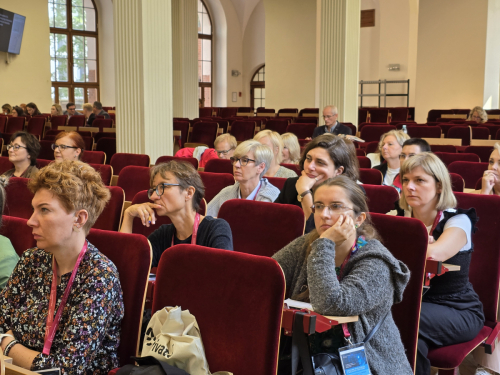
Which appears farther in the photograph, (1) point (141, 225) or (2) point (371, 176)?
(2) point (371, 176)

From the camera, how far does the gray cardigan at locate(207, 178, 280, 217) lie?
3.41m

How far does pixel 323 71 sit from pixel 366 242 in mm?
7697

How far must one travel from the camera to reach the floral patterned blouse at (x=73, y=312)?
1686 mm

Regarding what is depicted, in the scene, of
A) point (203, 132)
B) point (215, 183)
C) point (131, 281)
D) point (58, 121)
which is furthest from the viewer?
point (58, 121)

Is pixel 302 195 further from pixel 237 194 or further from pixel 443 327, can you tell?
pixel 443 327

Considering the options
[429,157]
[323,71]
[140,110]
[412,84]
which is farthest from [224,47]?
[429,157]

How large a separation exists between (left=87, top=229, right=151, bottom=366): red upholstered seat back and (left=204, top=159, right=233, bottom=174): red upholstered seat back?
2741mm

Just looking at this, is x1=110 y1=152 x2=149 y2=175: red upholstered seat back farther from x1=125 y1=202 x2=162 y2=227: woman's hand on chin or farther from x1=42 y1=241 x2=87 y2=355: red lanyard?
x1=42 y1=241 x2=87 y2=355: red lanyard

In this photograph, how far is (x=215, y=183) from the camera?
12.8 feet

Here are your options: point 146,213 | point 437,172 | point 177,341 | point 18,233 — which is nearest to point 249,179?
point 146,213

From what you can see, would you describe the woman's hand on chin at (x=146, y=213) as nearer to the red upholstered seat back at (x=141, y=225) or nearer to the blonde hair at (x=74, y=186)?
the red upholstered seat back at (x=141, y=225)

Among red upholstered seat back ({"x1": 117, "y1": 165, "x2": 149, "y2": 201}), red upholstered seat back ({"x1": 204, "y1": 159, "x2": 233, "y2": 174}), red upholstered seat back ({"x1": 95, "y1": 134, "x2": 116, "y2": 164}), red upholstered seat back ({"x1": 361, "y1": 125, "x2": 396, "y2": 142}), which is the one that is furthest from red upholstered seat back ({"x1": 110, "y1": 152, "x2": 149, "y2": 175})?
red upholstered seat back ({"x1": 361, "y1": 125, "x2": 396, "y2": 142})

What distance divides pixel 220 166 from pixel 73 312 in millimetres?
3040

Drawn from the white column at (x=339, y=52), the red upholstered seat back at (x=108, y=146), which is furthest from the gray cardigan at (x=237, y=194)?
the white column at (x=339, y=52)
